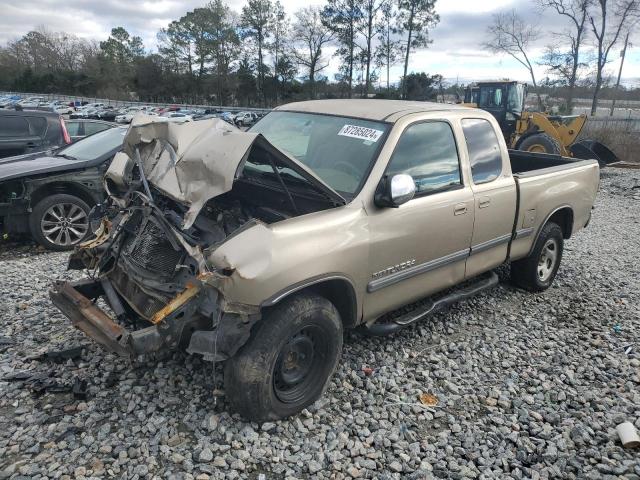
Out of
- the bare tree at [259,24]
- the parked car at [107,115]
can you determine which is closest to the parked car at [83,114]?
the parked car at [107,115]

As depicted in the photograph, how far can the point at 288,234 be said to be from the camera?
2.79 metres

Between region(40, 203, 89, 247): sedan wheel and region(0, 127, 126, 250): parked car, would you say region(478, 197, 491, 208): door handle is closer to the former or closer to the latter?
region(0, 127, 126, 250): parked car

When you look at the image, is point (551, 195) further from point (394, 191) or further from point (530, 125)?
point (530, 125)

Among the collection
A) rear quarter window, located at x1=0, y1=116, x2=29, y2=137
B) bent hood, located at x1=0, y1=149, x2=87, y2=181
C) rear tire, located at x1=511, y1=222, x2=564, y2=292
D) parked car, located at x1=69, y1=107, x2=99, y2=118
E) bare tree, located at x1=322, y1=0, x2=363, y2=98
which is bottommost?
rear tire, located at x1=511, y1=222, x2=564, y2=292

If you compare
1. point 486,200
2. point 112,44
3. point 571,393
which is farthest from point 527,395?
point 112,44

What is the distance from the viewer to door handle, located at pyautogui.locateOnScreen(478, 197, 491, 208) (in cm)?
413

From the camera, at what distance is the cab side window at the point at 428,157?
3619mm

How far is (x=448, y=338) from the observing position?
14.3ft

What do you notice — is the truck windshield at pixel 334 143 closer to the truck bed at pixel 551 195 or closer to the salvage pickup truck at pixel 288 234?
the salvage pickup truck at pixel 288 234

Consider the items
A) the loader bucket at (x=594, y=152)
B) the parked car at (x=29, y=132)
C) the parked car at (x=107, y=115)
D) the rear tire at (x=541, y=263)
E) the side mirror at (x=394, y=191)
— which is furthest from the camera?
the parked car at (x=107, y=115)

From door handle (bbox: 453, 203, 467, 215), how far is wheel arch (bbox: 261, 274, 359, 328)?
1.24 m

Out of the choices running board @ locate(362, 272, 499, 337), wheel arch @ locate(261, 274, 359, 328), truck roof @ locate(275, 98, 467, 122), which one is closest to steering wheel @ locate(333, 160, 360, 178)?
truck roof @ locate(275, 98, 467, 122)

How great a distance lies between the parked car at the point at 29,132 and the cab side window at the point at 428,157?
690 cm

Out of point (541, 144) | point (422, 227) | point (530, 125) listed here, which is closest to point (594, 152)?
point (541, 144)
